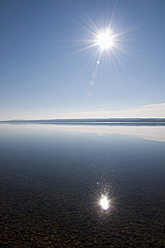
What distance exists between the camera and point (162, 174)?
7922mm

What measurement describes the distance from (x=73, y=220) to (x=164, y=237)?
2.32 m

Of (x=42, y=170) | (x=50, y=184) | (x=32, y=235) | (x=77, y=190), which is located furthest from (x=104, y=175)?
(x=32, y=235)

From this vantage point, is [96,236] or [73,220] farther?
[73,220]

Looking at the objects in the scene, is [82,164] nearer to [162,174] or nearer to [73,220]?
[162,174]

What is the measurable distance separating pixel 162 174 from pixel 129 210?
4.05 metres

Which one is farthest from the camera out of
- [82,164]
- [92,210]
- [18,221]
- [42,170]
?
[82,164]

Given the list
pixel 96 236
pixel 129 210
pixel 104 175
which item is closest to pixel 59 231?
pixel 96 236

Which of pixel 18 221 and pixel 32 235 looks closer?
pixel 32 235

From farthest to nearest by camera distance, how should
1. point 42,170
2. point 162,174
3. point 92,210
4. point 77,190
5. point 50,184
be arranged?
point 42,170 → point 162,174 → point 50,184 → point 77,190 → point 92,210

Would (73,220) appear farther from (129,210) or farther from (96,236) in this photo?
(129,210)

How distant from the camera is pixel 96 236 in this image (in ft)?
12.4

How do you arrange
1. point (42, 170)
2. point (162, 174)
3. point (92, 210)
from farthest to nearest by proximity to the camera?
point (42, 170) → point (162, 174) → point (92, 210)

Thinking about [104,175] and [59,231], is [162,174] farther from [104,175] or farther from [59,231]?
[59,231]

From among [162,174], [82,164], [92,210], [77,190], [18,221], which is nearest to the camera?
[18,221]
